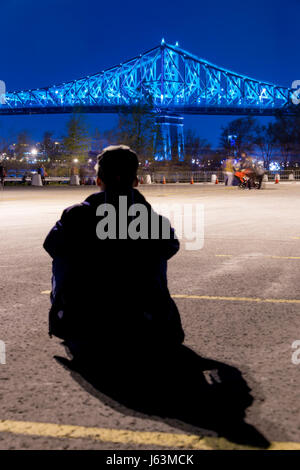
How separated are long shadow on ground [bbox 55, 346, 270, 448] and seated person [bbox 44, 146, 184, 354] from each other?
0.53ft

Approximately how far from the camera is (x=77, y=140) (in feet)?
208

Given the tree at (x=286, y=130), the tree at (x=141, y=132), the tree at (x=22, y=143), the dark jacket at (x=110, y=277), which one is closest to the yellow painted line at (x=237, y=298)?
the dark jacket at (x=110, y=277)

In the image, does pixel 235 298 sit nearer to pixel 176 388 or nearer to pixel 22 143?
pixel 176 388

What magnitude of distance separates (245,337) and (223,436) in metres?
1.74

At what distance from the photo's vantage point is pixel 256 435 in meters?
2.85

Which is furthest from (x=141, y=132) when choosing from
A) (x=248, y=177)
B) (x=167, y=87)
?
(x=167, y=87)

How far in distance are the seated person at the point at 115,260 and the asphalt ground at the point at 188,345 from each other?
149 mm

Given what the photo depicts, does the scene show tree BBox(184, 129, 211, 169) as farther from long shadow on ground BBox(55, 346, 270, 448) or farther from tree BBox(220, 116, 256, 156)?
long shadow on ground BBox(55, 346, 270, 448)

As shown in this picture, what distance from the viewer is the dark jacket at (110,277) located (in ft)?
12.3

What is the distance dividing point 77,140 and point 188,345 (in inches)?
2388

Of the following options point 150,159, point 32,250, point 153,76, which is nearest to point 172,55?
point 153,76

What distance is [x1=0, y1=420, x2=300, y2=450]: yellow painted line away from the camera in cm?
274

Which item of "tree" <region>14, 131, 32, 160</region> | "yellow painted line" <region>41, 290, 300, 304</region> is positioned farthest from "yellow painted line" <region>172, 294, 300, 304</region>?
"tree" <region>14, 131, 32, 160</region>
